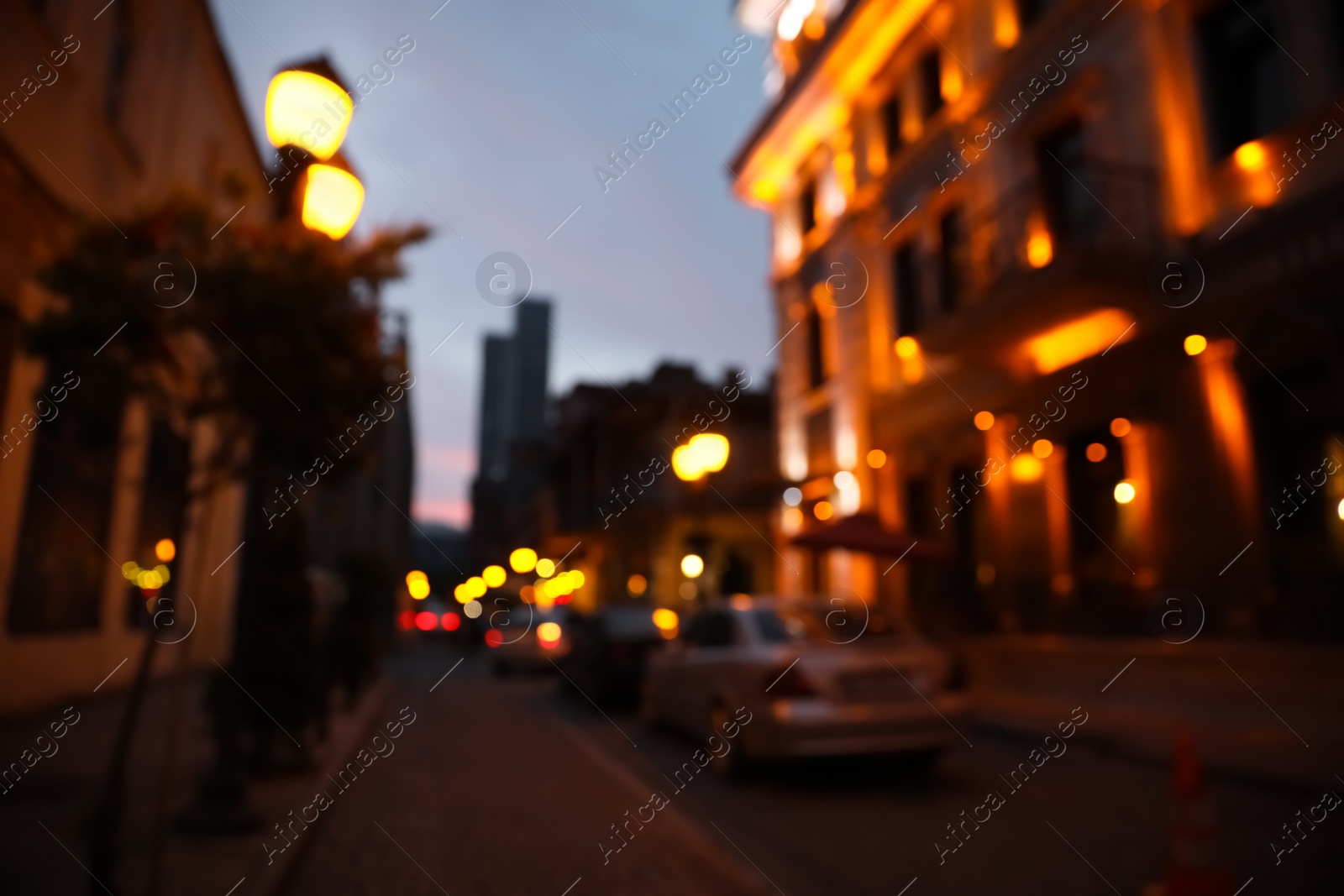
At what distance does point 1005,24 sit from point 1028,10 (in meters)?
0.38

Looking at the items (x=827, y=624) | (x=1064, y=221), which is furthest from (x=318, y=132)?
(x=1064, y=221)

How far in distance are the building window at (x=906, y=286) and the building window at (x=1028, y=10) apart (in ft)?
14.8

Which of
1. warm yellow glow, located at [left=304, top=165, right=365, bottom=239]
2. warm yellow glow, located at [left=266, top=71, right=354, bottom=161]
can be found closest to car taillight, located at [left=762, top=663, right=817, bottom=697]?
warm yellow glow, located at [left=304, top=165, right=365, bottom=239]

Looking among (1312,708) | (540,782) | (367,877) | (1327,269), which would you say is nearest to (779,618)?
(540,782)

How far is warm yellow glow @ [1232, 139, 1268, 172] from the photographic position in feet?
34.2

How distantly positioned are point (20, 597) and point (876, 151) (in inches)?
658

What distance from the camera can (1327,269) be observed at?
9.34 metres

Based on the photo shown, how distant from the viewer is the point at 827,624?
25.7ft

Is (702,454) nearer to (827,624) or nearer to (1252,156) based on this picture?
(827,624)

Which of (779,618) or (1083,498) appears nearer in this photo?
(779,618)

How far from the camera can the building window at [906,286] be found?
1808cm

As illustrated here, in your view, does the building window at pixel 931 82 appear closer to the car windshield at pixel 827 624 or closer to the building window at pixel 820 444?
the building window at pixel 820 444

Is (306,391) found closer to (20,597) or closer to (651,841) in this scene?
(651,841)

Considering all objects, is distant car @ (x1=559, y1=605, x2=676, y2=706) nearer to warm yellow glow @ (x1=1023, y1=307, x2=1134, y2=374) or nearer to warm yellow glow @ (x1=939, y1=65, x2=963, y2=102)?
warm yellow glow @ (x1=1023, y1=307, x2=1134, y2=374)
